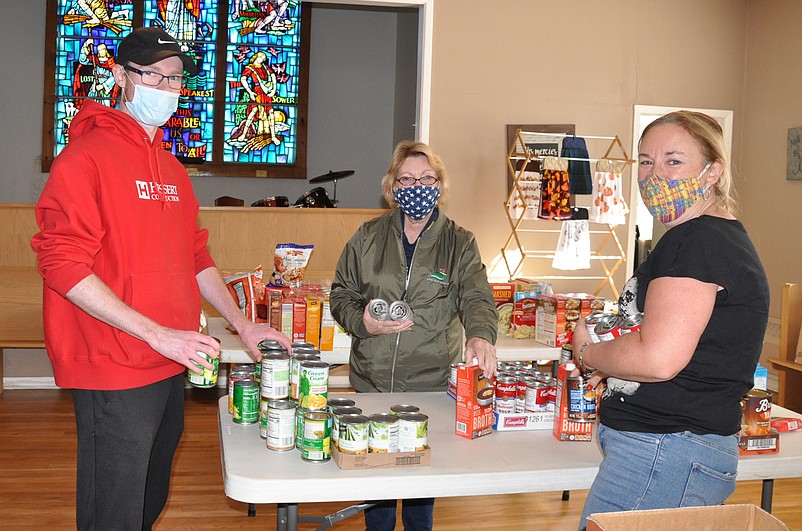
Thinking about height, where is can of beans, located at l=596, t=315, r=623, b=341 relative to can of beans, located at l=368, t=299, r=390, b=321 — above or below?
above

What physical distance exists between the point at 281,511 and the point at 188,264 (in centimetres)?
75

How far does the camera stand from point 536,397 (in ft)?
7.85

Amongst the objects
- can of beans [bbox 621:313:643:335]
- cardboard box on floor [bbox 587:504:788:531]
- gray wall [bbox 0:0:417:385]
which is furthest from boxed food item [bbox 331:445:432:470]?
gray wall [bbox 0:0:417:385]

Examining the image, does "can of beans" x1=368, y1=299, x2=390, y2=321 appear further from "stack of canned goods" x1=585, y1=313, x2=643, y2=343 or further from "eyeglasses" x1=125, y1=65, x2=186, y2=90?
"eyeglasses" x1=125, y1=65, x2=186, y2=90

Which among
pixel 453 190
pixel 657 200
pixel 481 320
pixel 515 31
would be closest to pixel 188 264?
pixel 481 320

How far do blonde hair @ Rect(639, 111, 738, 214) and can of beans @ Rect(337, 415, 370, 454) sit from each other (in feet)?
3.07

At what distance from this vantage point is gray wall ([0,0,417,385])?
27.7 feet

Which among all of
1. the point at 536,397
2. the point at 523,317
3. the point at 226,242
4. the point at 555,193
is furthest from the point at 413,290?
the point at 226,242

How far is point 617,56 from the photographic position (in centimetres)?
629

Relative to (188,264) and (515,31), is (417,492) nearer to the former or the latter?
(188,264)

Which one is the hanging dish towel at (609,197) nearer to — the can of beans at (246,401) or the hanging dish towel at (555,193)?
the hanging dish towel at (555,193)

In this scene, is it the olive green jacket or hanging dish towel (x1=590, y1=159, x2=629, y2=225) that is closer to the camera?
the olive green jacket

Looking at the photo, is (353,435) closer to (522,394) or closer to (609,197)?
(522,394)

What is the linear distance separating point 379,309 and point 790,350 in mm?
3833
